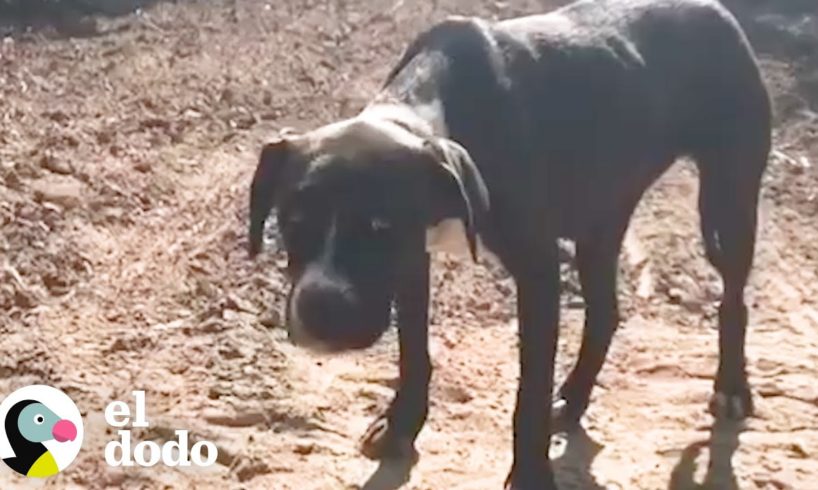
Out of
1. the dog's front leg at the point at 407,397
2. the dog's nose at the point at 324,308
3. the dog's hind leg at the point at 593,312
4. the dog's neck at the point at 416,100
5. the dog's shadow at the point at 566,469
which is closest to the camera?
the dog's nose at the point at 324,308

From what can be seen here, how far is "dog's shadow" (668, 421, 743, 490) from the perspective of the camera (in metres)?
3.98

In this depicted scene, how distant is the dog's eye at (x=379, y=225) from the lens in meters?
3.14

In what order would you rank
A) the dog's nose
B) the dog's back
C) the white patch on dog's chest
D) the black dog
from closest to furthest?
the dog's nose → the black dog → the white patch on dog's chest → the dog's back

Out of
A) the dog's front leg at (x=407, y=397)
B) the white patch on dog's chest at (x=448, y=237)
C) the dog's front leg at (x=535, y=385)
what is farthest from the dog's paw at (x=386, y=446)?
the white patch on dog's chest at (x=448, y=237)

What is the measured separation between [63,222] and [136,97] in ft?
4.03

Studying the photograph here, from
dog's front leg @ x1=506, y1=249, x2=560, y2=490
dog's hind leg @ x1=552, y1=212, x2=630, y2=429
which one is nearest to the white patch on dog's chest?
dog's front leg @ x1=506, y1=249, x2=560, y2=490

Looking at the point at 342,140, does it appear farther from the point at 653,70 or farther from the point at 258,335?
the point at 258,335

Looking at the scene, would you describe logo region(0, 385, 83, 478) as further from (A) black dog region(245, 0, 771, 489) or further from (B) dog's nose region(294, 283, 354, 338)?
(B) dog's nose region(294, 283, 354, 338)

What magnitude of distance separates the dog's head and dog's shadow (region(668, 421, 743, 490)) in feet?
3.81

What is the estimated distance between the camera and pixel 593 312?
4426mm

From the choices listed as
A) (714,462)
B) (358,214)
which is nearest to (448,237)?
(358,214)

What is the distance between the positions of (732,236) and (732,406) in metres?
0.54
